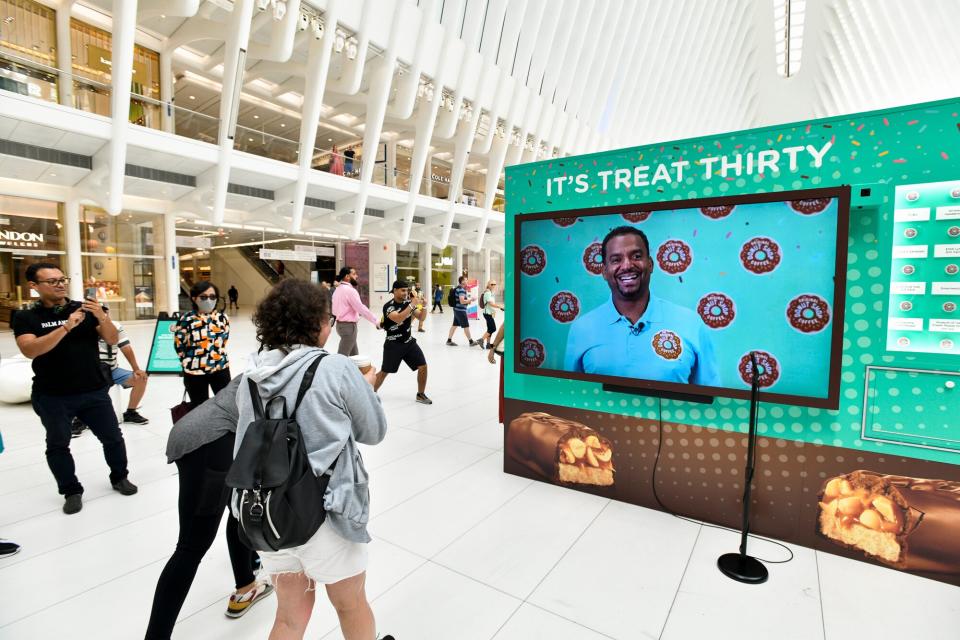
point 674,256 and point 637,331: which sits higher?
point 674,256

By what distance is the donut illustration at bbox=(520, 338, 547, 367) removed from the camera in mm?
3266

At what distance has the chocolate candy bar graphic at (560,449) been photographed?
315cm

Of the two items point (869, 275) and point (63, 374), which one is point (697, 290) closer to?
point (869, 275)

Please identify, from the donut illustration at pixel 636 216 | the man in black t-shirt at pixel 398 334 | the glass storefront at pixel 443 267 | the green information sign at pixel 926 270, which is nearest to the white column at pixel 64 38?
the man in black t-shirt at pixel 398 334

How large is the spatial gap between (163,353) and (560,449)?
6.49 meters

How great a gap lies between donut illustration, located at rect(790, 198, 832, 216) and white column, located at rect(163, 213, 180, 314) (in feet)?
53.3

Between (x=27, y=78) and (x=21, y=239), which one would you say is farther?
(x=21, y=239)

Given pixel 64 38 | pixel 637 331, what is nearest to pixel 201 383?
pixel 637 331

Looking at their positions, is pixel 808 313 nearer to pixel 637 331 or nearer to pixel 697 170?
pixel 637 331

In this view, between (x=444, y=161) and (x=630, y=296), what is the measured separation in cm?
2270

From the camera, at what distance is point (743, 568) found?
2273 mm

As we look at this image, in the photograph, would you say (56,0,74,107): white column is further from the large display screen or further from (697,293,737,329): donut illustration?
(697,293,737,329): donut illustration

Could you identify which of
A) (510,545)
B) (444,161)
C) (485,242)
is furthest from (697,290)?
(444,161)

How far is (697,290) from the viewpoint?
8.84ft
